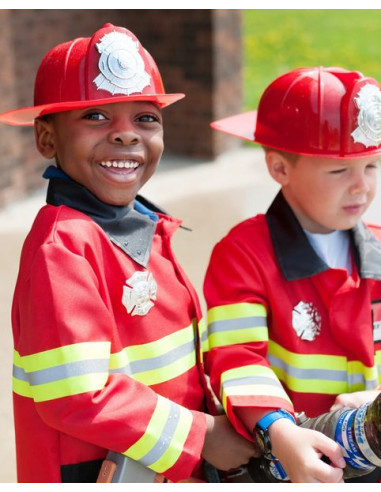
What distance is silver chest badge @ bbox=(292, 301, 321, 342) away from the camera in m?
2.42

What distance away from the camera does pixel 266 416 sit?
2.27 meters

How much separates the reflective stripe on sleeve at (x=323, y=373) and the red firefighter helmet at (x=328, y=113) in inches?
23.4

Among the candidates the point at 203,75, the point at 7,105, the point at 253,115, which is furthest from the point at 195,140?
the point at 253,115

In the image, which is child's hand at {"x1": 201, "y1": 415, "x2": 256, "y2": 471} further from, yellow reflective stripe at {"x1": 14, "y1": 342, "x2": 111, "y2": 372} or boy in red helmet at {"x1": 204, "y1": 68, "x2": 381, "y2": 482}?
yellow reflective stripe at {"x1": 14, "y1": 342, "x2": 111, "y2": 372}

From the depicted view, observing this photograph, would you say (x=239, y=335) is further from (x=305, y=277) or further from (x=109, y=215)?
(x=109, y=215)

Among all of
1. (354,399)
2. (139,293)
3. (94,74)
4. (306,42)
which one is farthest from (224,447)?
(306,42)

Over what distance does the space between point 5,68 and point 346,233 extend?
458 centimetres

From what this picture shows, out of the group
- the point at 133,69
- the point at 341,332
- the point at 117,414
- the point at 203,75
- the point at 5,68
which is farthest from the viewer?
the point at 203,75

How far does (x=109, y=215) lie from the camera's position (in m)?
2.26

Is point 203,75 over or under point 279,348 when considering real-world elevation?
under

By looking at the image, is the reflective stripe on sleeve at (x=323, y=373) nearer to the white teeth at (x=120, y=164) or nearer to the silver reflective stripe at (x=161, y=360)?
the silver reflective stripe at (x=161, y=360)

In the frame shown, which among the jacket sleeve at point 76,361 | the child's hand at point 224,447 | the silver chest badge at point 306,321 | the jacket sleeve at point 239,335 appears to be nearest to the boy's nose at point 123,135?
the jacket sleeve at point 76,361

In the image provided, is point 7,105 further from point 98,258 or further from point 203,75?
point 98,258

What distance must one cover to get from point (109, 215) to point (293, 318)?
614 mm
